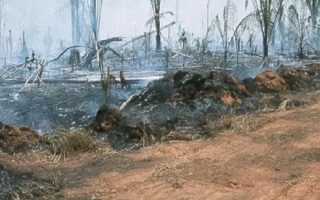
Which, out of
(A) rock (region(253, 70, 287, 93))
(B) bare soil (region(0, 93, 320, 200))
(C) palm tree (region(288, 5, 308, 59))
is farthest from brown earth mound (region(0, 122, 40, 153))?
(C) palm tree (region(288, 5, 308, 59))

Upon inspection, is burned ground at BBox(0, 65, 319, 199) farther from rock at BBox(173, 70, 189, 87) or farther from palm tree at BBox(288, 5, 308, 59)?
palm tree at BBox(288, 5, 308, 59)

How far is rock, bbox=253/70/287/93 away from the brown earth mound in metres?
5.69

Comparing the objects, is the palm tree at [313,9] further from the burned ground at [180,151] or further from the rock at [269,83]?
the burned ground at [180,151]

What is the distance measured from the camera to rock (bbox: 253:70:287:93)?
12.3 m

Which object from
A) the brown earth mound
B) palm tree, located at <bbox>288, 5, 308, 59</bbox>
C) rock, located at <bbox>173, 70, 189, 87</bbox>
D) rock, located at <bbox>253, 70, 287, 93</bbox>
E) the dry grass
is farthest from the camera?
palm tree, located at <bbox>288, 5, 308, 59</bbox>

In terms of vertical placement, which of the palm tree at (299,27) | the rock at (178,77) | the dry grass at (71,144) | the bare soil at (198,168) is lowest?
the bare soil at (198,168)

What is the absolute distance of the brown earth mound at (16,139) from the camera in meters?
7.54

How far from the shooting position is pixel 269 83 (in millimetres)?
12383

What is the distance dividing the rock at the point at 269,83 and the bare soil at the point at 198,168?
3.78 m

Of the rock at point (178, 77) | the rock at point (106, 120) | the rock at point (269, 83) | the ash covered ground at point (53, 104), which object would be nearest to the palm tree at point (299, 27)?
the rock at point (269, 83)

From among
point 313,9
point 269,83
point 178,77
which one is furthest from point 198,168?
point 313,9

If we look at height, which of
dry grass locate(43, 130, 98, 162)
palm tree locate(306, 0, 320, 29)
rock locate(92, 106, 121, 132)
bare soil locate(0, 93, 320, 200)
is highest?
palm tree locate(306, 0, 320, 29)

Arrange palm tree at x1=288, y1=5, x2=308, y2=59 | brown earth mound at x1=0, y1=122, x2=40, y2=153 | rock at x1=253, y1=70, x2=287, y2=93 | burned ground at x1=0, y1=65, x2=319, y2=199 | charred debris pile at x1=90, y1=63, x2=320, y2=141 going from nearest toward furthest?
burned ground at x1=0, y1=65, x2=319, y2=199 < brown earth mound at x1=0, y1=122, x2=40, y2=153 < charred debris pile at x1=90, y1=63, x2=320, y2=141 < rock at x1=253, y1=70, x2=287, y2=93 < palm tree at x1=288, y1=5, x2=308, y2=59

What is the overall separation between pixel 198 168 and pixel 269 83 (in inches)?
249
